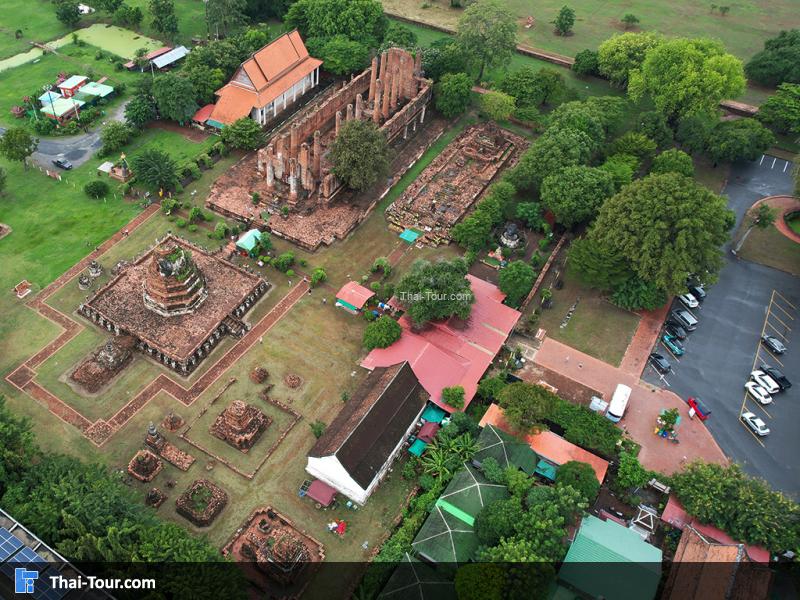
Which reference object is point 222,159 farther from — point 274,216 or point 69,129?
point 69,129

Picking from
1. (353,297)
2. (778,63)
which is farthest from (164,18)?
(778,63)

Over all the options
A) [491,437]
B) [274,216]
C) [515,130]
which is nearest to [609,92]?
[515,130]

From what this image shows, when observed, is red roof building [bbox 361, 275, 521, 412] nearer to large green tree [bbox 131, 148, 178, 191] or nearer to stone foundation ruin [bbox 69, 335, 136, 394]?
stone foundation ruin [bbox 69, 335, 136, 394]

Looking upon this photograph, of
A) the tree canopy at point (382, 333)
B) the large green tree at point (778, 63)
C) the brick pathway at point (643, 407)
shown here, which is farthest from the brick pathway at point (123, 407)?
the large green tree at point (778, 63)

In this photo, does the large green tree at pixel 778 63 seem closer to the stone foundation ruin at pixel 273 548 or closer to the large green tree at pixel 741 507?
the large green tree at pixel 741 507

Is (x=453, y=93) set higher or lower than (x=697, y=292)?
higher

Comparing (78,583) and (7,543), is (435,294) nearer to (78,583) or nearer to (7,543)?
(78,583)

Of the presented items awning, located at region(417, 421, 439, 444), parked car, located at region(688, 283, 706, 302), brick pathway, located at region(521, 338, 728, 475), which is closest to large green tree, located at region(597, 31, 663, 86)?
parked car, located at region(688, 283, 706, 302)
